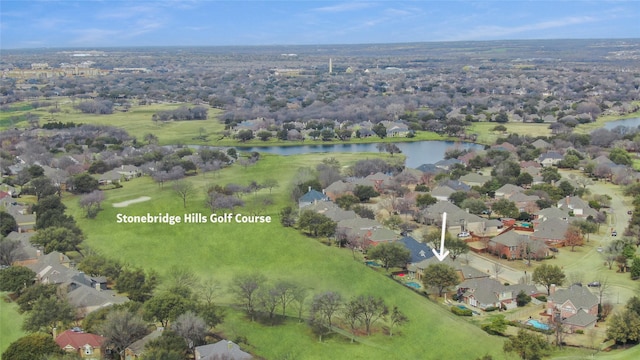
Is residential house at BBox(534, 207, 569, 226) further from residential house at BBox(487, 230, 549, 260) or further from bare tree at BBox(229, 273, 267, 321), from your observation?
bare tree at BBox(229, 273, 267, 321)

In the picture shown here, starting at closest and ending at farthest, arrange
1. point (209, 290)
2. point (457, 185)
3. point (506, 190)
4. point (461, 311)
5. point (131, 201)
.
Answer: point (461, 311)
point (209, 290)
point (131, 201)
point (506, 190)
point (457, 185)

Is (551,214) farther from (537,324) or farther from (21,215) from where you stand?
(21,215)

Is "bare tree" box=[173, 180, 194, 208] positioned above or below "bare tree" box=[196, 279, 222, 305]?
above

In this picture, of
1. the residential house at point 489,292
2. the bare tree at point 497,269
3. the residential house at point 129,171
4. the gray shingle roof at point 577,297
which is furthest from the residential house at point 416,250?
the residential house at point 129,171

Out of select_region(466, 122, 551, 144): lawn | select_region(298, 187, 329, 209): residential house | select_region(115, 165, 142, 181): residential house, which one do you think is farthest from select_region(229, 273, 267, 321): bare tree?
select_region(466, 122, 551, 144): lawn

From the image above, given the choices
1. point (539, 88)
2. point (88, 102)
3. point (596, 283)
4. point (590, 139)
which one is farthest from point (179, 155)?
point (539, 88)

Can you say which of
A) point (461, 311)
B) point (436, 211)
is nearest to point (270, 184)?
point (436, 211)
